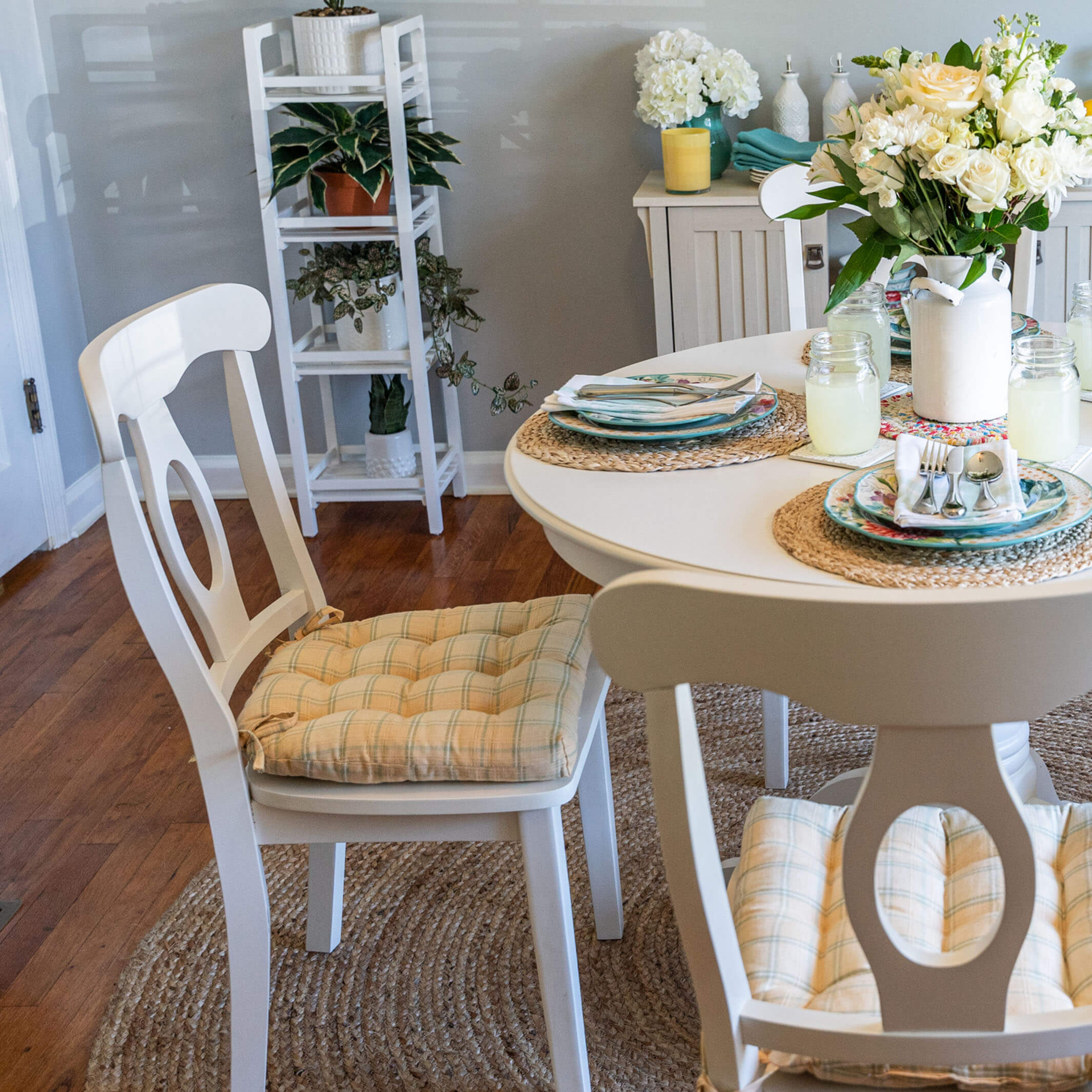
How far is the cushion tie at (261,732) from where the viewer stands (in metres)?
1.39

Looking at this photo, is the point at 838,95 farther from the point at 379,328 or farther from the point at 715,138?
the point at 379,328

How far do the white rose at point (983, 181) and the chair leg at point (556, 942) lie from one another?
782 mm

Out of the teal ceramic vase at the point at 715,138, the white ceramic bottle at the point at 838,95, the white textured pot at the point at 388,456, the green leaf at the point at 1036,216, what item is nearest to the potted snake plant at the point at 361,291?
the white textured pot at the point at 388,456

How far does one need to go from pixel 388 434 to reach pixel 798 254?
58.4 inches

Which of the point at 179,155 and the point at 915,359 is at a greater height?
the point at 179,155

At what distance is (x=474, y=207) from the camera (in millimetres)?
3395

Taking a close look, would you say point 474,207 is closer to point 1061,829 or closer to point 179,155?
point 179,155

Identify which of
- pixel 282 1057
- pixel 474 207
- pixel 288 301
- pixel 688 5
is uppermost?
pixel 688 5

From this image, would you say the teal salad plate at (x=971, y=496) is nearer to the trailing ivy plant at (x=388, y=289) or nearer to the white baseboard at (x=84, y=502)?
the trailing ivy plant at (x=388, y=289)

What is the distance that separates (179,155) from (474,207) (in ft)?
2.64

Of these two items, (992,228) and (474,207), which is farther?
(474,207)

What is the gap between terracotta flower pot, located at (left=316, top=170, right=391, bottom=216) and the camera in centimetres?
311

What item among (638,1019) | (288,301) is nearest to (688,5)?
(288,301)

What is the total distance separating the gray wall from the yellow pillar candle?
31cm
